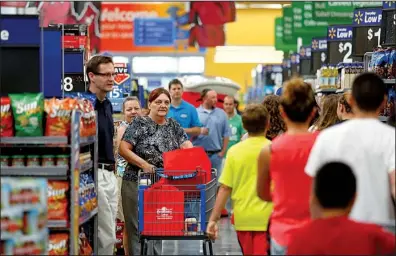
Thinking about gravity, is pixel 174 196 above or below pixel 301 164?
below

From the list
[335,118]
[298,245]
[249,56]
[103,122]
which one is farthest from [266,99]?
[249,56]

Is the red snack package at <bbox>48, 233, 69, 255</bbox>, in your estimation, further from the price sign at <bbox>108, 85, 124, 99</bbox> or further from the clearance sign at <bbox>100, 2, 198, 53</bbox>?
the clearance sign at <bbox>100, 2, 198, 53</bbox>

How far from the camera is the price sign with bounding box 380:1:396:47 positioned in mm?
10578

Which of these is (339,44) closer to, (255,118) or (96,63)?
(96,63)

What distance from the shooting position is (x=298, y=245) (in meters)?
4.89

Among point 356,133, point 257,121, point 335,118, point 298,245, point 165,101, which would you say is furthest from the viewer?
point 165,101

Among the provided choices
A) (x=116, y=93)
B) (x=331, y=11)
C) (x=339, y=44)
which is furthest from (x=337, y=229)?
(x=331, y=11)

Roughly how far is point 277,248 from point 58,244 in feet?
4.41

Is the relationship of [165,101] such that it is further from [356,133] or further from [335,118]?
[356,133]

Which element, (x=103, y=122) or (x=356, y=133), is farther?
(x=103, y=122)

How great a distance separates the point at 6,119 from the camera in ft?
20.1

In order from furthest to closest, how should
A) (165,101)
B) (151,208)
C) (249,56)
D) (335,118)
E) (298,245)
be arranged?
1. (249,56)
2. (165,101)
3. (335,118)
4. (151,208)
5. (298,245)

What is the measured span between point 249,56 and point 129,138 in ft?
87.6

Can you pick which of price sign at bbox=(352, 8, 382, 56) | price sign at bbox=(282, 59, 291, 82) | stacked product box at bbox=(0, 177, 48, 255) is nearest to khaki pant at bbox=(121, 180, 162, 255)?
stacked product box at bbox=(0, 177, 48, 255)
